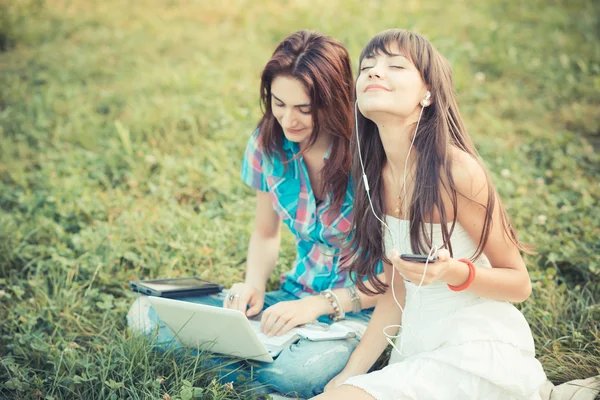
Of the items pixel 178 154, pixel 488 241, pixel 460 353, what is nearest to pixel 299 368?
pixel 460 353

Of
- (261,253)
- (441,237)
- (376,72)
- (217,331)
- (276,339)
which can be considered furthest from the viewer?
(261,253)

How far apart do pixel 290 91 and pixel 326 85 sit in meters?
0.15

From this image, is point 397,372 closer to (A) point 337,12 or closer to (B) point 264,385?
(B) point 264,385

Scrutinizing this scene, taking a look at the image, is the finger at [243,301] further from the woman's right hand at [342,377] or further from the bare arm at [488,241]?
the bare arm at [488,241]

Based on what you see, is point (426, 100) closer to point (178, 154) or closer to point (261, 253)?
point (261, 253)

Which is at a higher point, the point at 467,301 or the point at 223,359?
the point at 467,301

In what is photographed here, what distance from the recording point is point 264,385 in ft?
8.30

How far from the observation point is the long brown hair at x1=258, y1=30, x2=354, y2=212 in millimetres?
2557

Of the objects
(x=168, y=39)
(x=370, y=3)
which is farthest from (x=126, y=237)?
(x=370, y=3)

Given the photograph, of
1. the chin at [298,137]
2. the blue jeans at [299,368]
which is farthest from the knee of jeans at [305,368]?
the chin at [298,137]

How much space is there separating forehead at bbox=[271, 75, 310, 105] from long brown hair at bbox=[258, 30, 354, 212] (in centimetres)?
2

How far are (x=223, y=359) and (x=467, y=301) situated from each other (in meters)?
1.02

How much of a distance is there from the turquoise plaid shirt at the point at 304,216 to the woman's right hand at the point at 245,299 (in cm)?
23

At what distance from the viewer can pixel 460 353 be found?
2.15 meters
